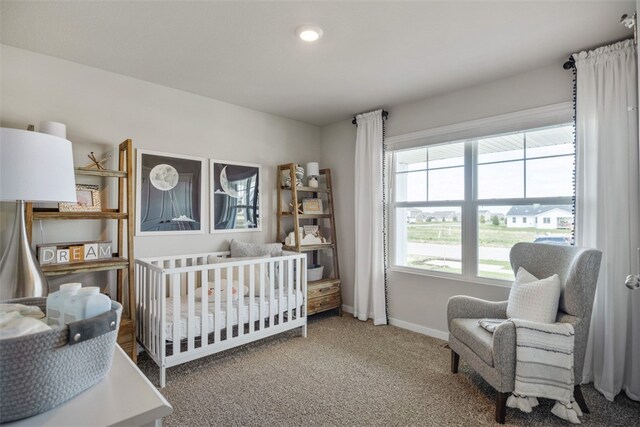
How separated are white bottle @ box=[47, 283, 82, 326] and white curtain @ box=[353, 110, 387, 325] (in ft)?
9.97

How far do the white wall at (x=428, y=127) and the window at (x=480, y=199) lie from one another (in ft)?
0.60

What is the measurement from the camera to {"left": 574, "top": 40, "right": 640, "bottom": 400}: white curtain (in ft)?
6.97

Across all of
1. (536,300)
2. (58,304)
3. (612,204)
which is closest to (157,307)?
(58,304)

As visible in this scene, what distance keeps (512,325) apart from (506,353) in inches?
6.4

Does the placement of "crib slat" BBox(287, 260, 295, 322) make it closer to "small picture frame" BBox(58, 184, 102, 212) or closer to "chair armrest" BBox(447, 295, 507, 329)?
"chair armrest" BBox(447, 295, 507, 329)

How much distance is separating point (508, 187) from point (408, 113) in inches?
49.1

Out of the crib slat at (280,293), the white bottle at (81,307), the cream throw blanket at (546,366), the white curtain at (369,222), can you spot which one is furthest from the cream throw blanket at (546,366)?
the white bottle at (81,307)

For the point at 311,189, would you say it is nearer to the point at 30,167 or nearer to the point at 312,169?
the point at 312,169

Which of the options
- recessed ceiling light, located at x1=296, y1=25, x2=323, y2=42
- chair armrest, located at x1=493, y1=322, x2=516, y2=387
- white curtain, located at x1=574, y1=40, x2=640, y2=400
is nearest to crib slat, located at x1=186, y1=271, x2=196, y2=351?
recessed ceiling light, located at x1=296, y1=25, x2=323, y2=42

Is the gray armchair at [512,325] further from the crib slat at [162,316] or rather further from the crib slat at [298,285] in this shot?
the crib slat at [162,316]

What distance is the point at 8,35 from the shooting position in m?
2.09

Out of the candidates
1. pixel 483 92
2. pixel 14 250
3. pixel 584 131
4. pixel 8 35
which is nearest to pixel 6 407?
pixel 14 250

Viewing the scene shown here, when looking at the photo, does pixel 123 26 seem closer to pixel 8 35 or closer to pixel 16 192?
pixel 8 35

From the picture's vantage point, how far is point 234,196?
3.42 meters
